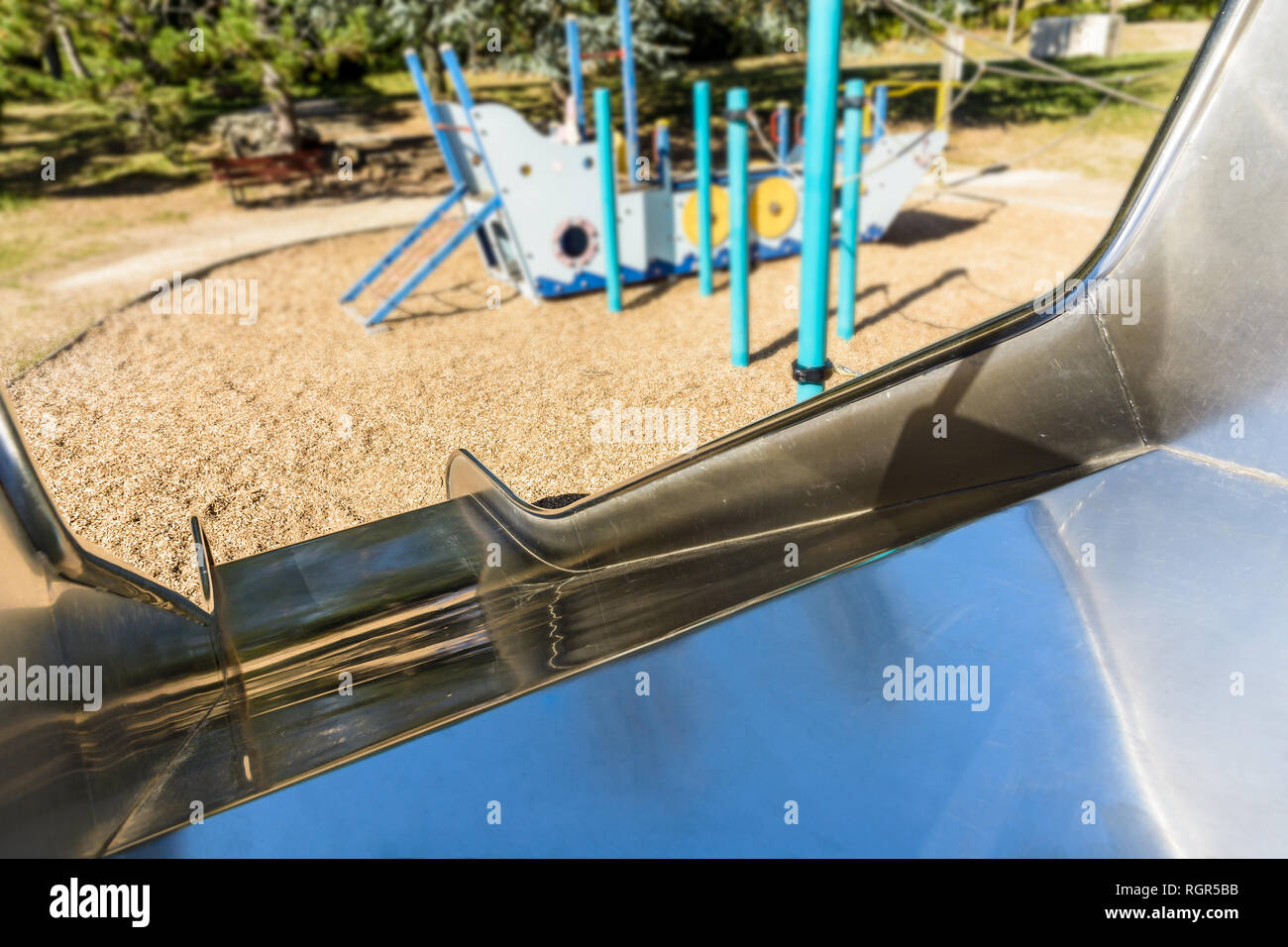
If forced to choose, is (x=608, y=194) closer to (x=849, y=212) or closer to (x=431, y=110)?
(x=431, y=110)

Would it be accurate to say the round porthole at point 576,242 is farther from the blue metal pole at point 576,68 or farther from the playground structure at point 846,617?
the playground structure at point 846,617

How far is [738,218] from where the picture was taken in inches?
190

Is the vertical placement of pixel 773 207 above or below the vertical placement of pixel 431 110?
below

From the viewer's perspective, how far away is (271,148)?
484 inches

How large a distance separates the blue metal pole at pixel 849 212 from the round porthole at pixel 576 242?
1806mm

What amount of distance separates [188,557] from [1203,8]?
2408 cm

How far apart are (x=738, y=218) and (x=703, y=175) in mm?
960

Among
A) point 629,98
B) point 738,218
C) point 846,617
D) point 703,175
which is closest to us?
point 846,617

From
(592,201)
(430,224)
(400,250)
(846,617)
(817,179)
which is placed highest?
(817,179)

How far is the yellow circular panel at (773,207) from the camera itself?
6.72 metres

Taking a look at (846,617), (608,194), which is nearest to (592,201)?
(608,194)

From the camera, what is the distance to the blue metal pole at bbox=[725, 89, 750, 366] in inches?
187
